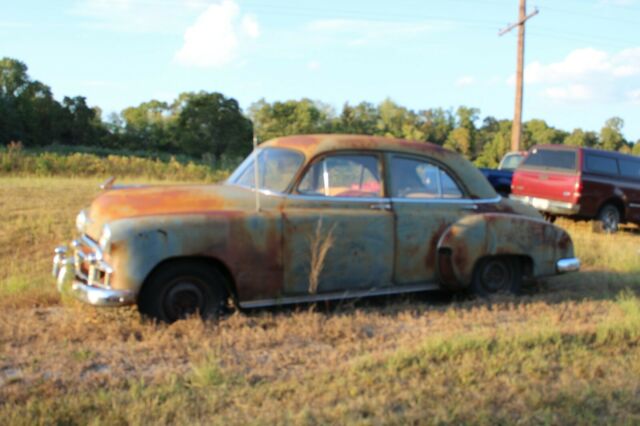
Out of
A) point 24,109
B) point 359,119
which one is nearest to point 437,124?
point 359,119

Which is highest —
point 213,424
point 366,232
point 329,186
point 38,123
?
point 38,123

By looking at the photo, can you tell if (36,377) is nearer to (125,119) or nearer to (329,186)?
(329,186)

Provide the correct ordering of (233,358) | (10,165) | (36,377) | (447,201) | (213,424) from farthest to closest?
1. (10,165)
2. (447,201)
3. (233,358)
4. (36,377)
5. (213,424)

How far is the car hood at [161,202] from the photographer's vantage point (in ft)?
18.1

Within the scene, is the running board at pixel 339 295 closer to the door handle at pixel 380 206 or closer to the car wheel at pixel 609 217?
the door handle at pixel 380 206

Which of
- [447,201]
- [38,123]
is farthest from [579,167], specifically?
[38,123]

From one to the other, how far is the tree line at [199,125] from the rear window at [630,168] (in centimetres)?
2563

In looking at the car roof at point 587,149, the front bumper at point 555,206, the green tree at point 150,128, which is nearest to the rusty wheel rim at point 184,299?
the front bumper at point 555,206

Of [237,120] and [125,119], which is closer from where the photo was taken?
[237,120]

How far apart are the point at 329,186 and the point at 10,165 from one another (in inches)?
809

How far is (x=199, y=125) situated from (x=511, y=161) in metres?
37.0

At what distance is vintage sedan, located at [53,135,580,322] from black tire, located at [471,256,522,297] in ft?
0.05

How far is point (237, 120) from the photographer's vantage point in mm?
50656

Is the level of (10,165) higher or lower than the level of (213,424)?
higher
